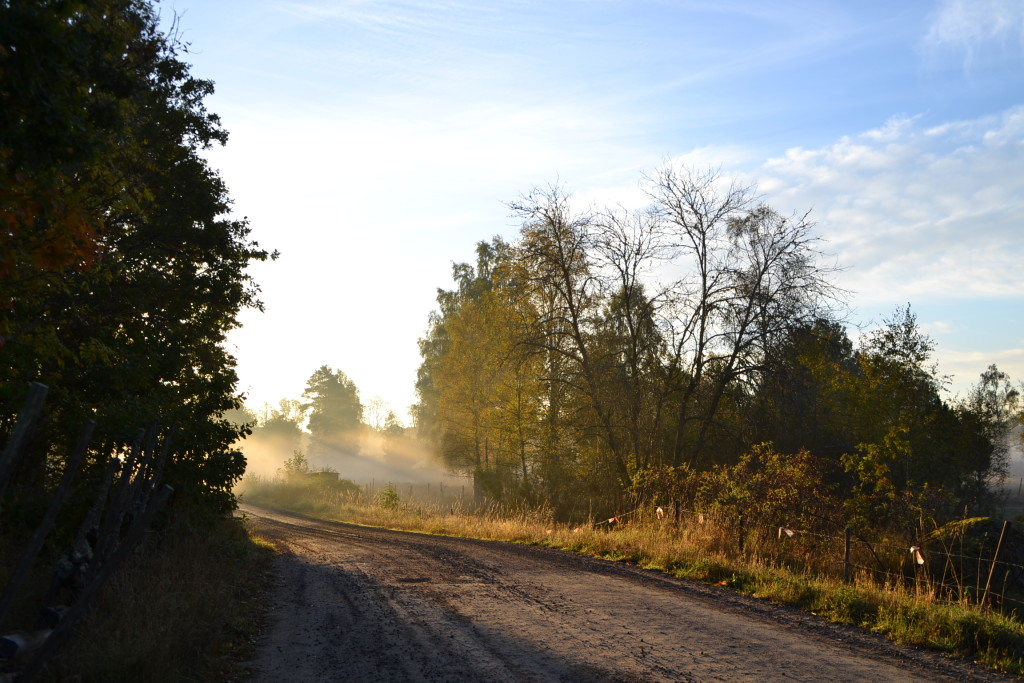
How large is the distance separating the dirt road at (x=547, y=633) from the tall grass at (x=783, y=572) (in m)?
0.54

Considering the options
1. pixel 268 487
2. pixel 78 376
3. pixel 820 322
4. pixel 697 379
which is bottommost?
pixel 268 487

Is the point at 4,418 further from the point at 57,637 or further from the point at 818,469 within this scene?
the point at 818,469

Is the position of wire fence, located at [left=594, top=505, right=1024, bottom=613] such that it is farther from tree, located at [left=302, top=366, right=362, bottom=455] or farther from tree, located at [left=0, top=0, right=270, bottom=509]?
tree, located at [left=302, top=366, right=362, bottom=455]

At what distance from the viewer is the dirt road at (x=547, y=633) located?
7.15m

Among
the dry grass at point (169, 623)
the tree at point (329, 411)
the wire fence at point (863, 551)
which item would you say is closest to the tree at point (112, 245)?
the dry grass at point (169, 623)

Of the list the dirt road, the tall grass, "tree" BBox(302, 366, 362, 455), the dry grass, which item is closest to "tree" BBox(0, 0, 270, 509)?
the dry grass

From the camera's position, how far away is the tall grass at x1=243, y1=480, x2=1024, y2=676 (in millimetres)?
8711

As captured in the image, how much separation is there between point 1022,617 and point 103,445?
1538 cm

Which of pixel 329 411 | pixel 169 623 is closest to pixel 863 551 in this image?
pixel 169 623

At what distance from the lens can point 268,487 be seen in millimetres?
55938

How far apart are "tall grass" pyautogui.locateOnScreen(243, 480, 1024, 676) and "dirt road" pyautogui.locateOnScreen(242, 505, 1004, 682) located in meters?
0.54

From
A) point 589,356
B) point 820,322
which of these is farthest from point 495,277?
point 820,322

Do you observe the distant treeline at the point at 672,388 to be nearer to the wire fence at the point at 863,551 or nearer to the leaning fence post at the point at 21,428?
the wire fence at the point at 863,551

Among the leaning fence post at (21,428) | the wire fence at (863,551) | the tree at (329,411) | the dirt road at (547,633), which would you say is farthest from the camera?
the tree at (329,411)
